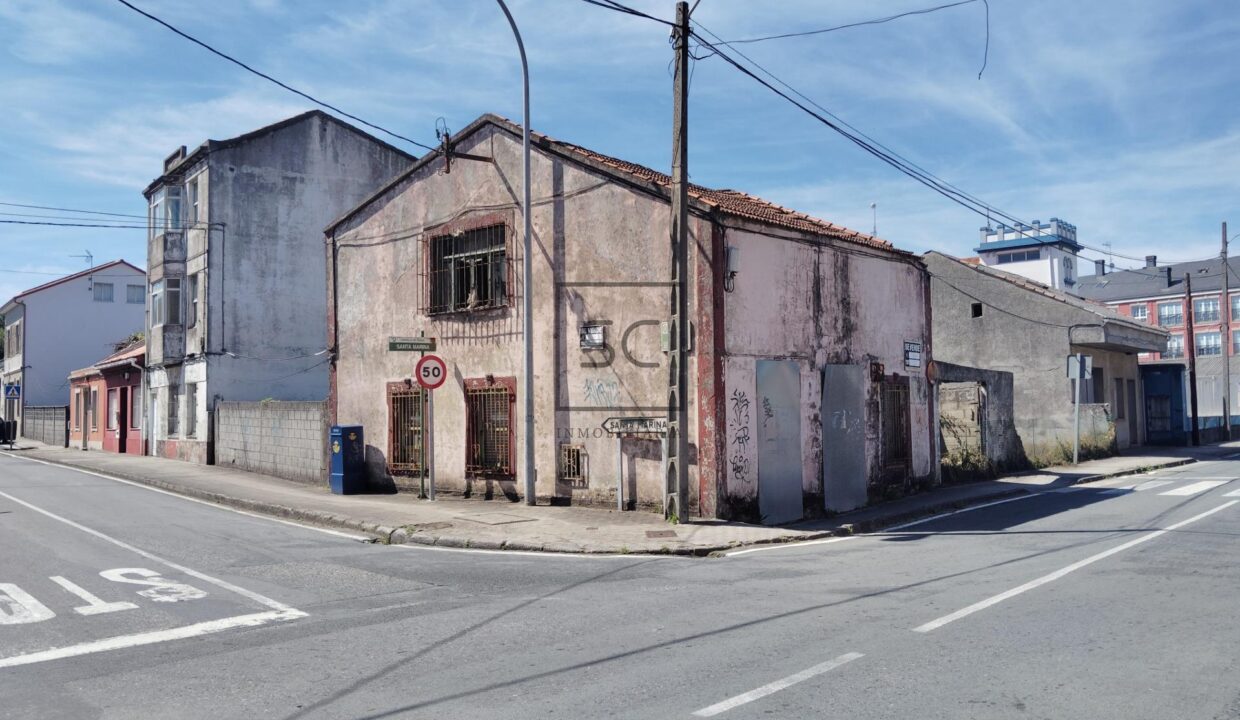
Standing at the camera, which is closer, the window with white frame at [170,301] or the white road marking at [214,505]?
the white road marking at [214,505]

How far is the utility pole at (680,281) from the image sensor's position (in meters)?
13.0

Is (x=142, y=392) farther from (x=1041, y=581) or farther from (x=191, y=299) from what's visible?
(x=1041, y=581)

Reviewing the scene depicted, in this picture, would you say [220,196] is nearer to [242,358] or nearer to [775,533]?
[242,358]

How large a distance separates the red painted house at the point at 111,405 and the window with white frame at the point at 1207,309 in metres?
67.6

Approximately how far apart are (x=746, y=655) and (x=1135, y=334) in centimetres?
3006

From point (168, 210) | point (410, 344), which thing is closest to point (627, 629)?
point (410, 344)

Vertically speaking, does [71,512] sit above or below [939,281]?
below

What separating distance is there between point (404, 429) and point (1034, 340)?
69.9ft

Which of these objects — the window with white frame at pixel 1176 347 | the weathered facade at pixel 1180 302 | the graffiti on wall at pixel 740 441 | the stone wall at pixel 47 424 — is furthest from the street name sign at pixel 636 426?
the window with white frame at pixel 1176 347

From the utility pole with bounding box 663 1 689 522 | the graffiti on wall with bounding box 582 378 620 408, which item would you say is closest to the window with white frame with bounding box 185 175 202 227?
the graffiti on wall with bounding box 582 378 620 408

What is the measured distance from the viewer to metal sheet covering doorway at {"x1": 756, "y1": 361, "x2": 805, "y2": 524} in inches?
546

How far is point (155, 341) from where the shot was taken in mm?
31078

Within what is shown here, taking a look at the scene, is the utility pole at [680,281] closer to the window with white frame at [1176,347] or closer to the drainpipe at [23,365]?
the drainpipe at [23,365]

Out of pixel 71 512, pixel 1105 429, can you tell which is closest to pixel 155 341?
pixel 71 512
